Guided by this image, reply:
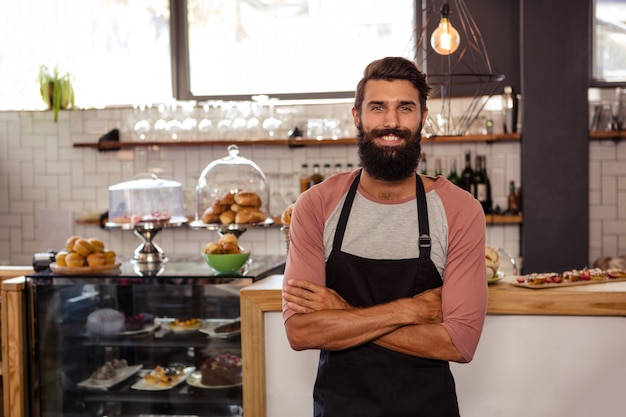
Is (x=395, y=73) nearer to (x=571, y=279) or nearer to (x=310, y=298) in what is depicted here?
(x=310, y=298)

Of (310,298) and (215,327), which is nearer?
(310,298)

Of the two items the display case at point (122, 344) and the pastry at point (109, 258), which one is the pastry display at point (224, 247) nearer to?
the display case at point (122, 344)

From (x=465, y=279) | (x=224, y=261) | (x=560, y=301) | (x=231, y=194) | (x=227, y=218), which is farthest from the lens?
(x=231, y=194)

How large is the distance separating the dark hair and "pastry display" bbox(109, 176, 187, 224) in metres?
2.11

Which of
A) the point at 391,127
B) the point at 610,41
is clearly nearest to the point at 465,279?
the point at 391,127

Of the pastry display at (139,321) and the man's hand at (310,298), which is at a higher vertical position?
→ the man's hand at (310,298)

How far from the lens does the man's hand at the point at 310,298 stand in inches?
79.4

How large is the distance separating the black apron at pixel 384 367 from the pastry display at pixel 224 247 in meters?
1.06

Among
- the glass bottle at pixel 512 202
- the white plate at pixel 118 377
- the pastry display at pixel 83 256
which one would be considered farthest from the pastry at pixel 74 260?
the glass bottle at pixel 512 202

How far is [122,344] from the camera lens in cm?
316

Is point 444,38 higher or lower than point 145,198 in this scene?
higher

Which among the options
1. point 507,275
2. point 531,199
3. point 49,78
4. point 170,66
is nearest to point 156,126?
point 170,66

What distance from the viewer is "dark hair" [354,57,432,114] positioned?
6.66ft

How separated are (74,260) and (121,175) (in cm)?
302
